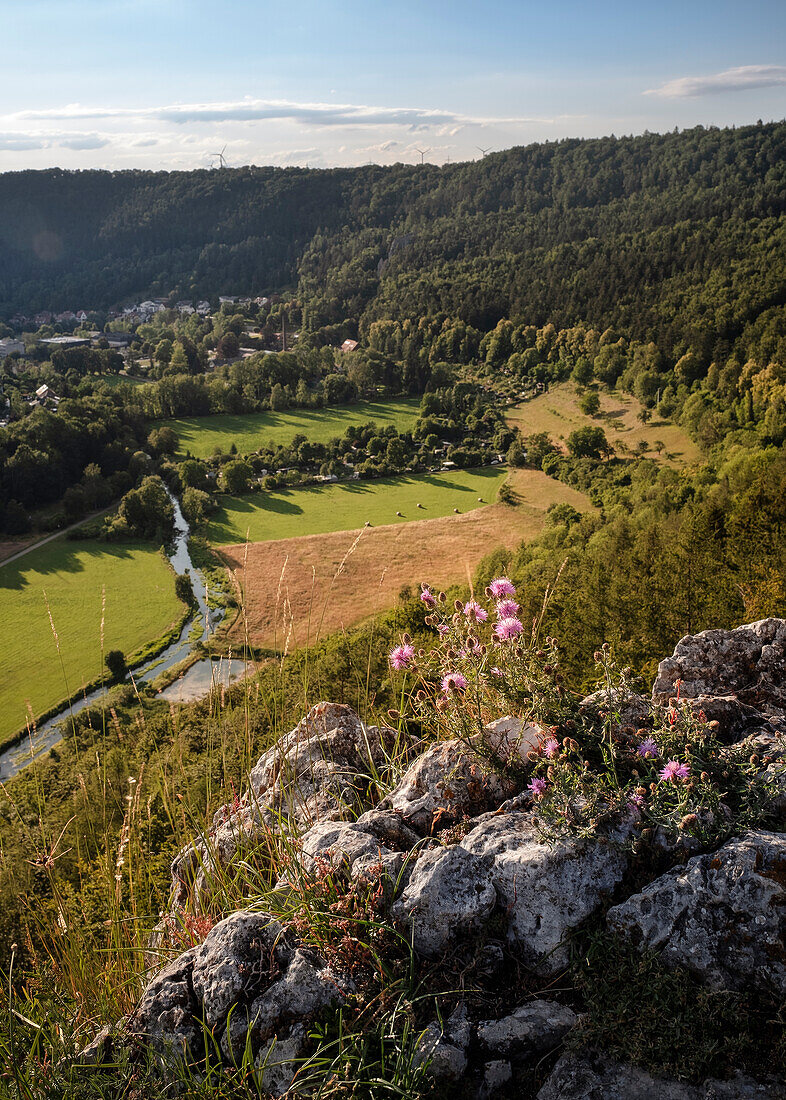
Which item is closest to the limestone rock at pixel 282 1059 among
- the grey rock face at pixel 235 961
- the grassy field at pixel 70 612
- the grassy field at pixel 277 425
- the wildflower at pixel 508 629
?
the grey rock face at pixel 235 961

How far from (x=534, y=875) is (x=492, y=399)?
393 feet

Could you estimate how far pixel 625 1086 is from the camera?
3699 millimetres

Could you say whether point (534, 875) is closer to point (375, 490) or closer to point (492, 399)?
point (375, 490)

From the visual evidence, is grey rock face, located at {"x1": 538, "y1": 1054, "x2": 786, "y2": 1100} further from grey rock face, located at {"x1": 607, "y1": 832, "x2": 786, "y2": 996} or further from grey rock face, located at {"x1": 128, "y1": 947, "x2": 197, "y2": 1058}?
grey rock face, located at {"x1": 128, "y1": 947, "x2": 197, "y2": 1058}

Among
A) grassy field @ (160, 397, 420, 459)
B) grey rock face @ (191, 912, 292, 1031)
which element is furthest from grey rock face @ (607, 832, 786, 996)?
grassy field @ (160, 397, 420, 459)

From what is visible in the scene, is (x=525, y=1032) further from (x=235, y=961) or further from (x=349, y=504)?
(x=349, y=504)

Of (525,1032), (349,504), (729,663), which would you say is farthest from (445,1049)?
(349,504)

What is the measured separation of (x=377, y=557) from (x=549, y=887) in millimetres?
57089

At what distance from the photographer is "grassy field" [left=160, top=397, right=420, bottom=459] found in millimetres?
97812

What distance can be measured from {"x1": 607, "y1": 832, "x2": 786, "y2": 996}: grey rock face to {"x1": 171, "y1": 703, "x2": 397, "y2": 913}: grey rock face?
2331 millimetres

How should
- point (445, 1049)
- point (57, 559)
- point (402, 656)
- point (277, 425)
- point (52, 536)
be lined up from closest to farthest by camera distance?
1. point (445, 1049)
2. point (402, 656)
3. point (57, 559)
4. point (52, 536)
5. point (277, 425)

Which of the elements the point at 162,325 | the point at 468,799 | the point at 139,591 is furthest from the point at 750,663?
the point at 162,325

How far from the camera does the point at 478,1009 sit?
4.12 m

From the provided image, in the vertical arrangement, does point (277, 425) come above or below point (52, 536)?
above
